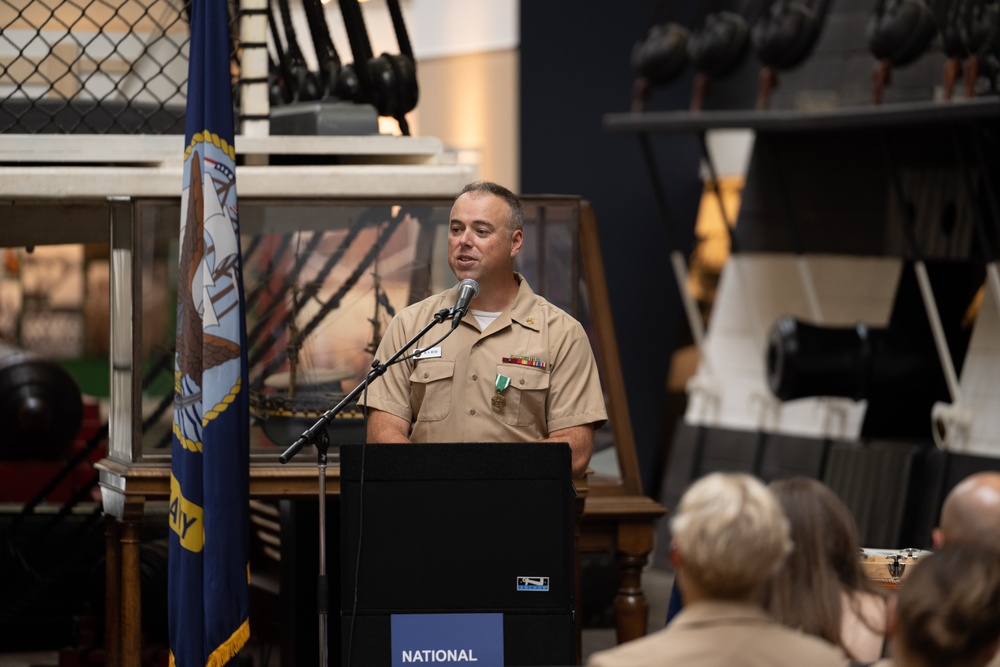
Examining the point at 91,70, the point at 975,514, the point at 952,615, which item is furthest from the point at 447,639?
the point at 91,70

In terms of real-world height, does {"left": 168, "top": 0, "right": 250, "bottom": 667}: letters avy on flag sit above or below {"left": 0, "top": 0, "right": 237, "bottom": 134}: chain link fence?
below

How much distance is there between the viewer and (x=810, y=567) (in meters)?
2.99

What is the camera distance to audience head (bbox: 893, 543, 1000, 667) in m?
2.59

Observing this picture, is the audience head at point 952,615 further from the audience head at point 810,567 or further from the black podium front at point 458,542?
the black podium front at point 458,542

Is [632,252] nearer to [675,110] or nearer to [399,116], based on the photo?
[675,110]

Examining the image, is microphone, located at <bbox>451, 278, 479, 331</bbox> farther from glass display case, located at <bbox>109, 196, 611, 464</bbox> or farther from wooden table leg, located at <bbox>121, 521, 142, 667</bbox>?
wooden table leg, located at <bbox>121, 521, 142, 667</bbox>

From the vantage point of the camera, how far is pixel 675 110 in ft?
37.4

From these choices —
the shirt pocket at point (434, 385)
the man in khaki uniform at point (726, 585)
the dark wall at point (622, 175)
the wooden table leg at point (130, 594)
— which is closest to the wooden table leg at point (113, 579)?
the wooden table leg at point (130, 594)

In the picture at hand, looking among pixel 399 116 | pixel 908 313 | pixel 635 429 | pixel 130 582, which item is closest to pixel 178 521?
pixel 130 582

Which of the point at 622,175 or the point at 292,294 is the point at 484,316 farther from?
the point at 622,175

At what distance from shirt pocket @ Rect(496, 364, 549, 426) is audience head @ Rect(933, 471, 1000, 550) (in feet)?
4.49

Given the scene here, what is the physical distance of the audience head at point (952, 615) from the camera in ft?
8.50

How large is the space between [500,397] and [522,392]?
62mm

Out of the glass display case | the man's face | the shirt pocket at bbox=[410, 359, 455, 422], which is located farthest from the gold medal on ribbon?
the glass display case
